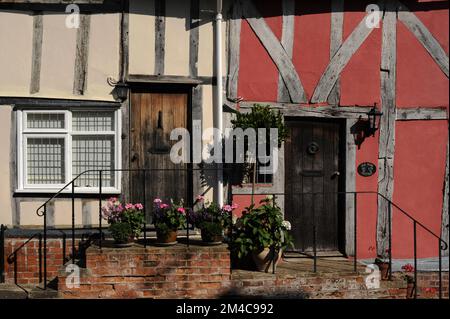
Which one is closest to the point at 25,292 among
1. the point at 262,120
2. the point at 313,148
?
the point at 262,120

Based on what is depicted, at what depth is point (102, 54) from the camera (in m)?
6.88

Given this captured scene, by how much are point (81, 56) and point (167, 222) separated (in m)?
2.70

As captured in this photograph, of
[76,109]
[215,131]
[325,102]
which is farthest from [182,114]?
[325,102]

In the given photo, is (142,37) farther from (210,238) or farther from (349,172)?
(349,172)

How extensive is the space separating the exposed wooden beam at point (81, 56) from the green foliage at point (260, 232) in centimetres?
295

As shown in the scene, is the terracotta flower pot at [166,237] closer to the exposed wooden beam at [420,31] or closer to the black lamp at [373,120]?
the black lamp at [373,120]

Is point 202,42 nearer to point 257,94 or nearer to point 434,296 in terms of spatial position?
point 257,94

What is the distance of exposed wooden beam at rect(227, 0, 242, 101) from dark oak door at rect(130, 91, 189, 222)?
75 centimetres

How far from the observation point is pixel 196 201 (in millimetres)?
6648

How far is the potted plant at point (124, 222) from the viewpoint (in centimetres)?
571

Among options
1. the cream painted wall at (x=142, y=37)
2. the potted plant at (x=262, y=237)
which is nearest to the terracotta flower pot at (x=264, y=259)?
the potted plant at (x=262, y=237)

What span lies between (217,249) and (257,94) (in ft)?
7.96

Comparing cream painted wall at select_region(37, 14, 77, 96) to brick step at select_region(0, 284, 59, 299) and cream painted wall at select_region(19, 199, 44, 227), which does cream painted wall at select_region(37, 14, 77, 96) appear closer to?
cream painted wall at select_region(19, 199, 44, 227)

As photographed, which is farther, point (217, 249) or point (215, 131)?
point (215, 131)
